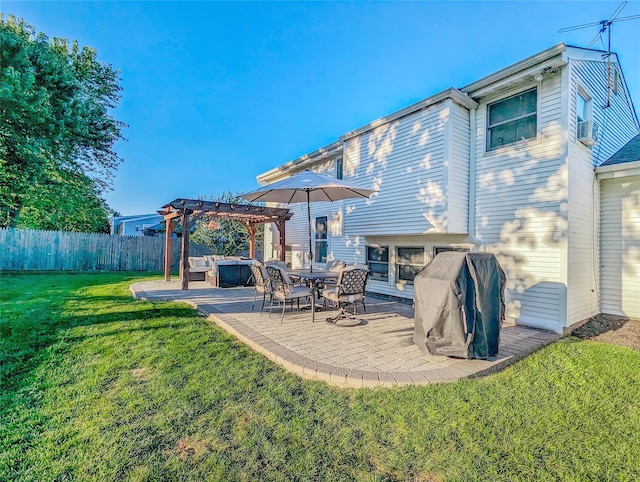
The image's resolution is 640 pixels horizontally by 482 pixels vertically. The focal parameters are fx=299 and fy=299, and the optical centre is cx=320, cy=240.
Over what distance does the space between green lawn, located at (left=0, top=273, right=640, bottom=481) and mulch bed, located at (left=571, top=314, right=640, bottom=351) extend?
0.85m

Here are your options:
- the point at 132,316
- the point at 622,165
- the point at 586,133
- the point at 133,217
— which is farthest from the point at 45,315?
the point at 133,217

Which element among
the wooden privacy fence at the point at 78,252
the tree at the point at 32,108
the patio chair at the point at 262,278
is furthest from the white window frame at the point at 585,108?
the wooden privacy fence at the point at 78,252

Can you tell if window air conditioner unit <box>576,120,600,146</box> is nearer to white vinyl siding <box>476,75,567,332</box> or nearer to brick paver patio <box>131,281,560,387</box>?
white vinyl siding <box>476,75,567,332</box>

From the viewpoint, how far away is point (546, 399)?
120 inches

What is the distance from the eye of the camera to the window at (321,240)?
439 inches

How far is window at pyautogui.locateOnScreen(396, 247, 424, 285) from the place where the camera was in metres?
7.93

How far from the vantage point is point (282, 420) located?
8.56 feet

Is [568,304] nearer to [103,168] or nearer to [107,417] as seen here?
[107,417]

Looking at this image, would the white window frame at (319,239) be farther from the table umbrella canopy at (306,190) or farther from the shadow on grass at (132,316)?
the shadow on grass at (132,316)

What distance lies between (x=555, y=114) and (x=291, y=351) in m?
6.38

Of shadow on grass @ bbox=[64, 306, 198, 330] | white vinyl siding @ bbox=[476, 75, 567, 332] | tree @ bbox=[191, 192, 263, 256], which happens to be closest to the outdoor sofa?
shadow on grass @ bbox=[64, 306, 198, 330]

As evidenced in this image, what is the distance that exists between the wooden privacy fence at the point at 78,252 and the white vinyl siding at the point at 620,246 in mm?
17022

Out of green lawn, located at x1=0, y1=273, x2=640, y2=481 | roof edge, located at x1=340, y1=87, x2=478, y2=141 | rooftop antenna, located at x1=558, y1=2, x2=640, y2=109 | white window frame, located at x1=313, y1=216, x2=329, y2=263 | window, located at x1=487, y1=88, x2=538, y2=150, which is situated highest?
rooftop antenna, located at x1=558, y1=2, x2=640, y2=109

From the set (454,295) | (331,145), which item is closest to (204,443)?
(454,295)
